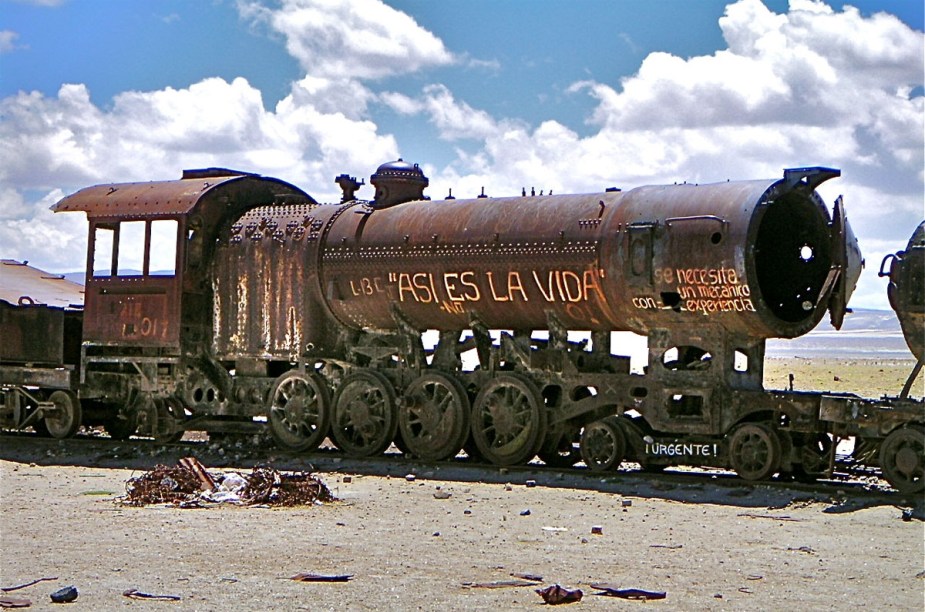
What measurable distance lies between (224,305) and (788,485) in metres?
8.40

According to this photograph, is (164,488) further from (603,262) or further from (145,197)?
(145,197)

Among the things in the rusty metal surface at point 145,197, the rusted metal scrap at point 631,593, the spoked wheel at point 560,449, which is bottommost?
the rusted metal scrap at point 631,593

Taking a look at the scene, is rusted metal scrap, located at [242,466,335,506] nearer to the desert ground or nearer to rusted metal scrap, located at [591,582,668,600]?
the desert ground

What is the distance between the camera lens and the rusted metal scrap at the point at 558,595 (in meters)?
7.84

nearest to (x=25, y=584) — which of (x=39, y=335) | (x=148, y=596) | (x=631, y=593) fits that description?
(x=148, y=596)

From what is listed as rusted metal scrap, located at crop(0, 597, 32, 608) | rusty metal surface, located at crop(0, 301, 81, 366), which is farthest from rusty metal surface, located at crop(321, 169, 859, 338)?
rusted metal scrap, located at crop(0, 597, 32, 608)

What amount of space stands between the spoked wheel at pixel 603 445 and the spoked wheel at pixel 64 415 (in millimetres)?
8122

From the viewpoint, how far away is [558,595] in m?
7.85

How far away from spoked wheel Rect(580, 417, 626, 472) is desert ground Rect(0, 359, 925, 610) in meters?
0.22

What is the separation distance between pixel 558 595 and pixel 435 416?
814cm

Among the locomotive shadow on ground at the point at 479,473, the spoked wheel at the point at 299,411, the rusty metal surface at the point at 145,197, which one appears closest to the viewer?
the locomotive shadow on ground at the point at 479,473

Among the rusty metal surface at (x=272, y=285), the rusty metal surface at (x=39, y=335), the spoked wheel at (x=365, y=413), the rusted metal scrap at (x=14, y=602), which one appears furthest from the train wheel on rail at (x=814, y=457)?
the rusty metal surface at (x=39, y=335)

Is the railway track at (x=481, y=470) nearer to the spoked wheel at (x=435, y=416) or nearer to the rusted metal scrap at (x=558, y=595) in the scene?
the spoked wheel at (x=435, y=416)

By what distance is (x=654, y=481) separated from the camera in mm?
13688
